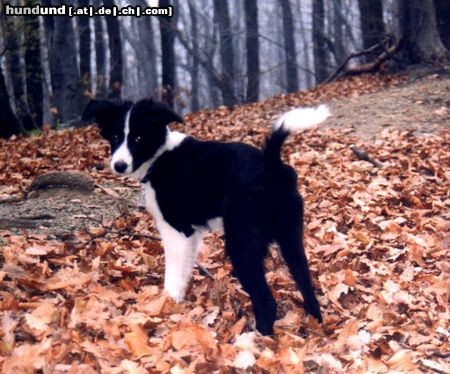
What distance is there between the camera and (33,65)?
15.9m

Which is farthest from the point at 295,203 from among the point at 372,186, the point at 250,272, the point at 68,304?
the point at 372,186

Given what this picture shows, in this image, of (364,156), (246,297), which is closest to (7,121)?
(364,156)

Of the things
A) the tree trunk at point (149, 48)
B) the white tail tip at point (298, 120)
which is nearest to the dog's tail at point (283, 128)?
the white tail tip at point (298, 120)

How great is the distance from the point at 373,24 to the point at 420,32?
8.12 ft

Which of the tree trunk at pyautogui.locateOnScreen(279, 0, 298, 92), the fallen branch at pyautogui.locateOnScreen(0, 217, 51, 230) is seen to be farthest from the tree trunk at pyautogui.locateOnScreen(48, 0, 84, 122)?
the tree trunk at pyautogui.locateOnScreen(279, 0, 298, 92)

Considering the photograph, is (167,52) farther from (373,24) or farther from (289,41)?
(289,41)

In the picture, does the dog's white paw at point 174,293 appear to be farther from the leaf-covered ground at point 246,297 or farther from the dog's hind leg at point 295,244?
the dog's hind leg at point 295,244

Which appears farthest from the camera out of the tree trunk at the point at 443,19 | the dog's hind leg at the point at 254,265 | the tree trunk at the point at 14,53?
the tree trunk at the point at 443,19

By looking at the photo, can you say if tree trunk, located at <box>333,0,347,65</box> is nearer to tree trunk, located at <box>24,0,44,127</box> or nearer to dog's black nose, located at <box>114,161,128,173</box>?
tree trunk, located at <box>24,0,44,127</box>

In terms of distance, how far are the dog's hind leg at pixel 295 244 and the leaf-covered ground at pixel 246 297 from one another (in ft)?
0.75

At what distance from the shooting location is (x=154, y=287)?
4.35 meters

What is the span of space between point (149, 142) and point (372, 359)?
2.27 m

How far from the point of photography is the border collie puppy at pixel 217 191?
3762mm

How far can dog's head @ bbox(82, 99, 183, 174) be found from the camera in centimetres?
435
